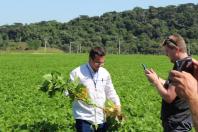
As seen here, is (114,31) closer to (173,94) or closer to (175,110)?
(175,110)

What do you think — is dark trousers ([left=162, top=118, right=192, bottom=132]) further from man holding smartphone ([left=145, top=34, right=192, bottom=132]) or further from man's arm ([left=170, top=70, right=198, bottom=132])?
man's arm ([left=170, top=70, right=198, bottom=132])

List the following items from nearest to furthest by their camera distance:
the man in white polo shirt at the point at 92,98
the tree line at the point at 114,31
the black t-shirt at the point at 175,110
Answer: the black t-shirt at the point at 175,110
the man in white polo shirt at the point at 92,98
the tree line at the point at 114,31

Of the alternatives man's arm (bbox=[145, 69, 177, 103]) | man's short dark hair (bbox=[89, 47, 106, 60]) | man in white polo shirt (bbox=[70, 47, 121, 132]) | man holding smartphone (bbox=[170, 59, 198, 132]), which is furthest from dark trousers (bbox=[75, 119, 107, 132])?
man holding smartphone (bbox=[170, 59, 198, 132])

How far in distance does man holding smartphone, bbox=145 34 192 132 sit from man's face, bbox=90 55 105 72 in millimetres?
1051

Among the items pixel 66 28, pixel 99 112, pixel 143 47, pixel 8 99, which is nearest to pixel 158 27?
pixel 143 47

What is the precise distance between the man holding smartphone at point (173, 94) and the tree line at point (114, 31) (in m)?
99.3

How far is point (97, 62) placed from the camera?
19.8 ft

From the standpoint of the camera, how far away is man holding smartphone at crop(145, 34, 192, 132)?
477 cm

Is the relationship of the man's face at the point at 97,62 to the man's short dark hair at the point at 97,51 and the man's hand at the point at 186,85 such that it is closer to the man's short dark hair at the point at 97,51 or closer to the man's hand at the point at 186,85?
the man's short dark hair at the point at 97,51

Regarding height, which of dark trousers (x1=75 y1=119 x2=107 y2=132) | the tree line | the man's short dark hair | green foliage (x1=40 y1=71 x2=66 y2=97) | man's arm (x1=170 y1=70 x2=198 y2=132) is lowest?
the tree line

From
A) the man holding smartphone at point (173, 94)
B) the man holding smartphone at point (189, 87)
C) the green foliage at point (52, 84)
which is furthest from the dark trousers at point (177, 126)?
the man holding smartphone at point (189, 87)

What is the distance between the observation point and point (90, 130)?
20.3 ft

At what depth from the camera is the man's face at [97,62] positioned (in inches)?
236

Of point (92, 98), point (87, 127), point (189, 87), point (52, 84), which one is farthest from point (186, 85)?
point (87, 127)
